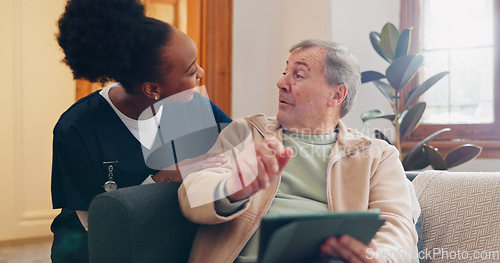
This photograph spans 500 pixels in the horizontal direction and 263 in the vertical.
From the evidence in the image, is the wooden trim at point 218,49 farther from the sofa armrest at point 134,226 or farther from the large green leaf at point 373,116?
the sofa armrest at point 134,226

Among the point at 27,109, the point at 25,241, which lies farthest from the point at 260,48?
the point at 25,241

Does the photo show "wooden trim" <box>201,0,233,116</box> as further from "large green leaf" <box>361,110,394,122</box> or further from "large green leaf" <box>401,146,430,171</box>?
"large green leaf" <box>401,146,430,171</box>

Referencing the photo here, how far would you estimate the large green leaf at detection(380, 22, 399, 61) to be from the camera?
232cm

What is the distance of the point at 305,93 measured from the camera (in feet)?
4.55

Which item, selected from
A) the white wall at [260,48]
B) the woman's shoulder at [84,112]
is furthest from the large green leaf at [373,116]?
the woman's shoulder at [84,112]

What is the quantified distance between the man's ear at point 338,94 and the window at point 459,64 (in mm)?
1411

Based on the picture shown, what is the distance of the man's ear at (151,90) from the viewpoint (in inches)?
54.7

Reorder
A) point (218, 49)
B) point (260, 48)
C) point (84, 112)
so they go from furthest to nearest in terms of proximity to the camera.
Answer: point (260, 48) < point (218, 49) < point (84, 112)

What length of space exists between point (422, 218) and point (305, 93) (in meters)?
0.52

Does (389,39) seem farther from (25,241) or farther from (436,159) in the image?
(25,241)

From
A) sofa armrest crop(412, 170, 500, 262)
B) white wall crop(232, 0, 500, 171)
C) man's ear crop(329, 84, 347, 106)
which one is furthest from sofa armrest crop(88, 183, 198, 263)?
white wall crop(232, 0, 500, 171)

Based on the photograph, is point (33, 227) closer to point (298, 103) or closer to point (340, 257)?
point (298, 103)

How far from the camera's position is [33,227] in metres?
2.98

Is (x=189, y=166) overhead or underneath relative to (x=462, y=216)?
overhead
